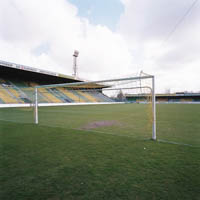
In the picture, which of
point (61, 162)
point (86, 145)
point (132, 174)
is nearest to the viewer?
point (132, 174)

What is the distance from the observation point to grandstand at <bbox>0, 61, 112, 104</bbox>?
68.3ft

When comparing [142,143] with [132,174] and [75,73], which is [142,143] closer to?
[132,174]

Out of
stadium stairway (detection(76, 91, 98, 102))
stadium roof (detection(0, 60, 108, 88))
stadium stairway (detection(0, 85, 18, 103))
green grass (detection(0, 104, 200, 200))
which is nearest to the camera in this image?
green grass (detection(0, 104, 200, 200))

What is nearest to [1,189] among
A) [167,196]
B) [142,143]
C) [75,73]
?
[167,196]

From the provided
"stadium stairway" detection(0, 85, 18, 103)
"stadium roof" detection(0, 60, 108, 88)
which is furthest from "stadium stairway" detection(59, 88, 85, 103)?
"stadium stairway" detection(0, 85, 18, 103)

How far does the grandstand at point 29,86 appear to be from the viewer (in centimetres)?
2083

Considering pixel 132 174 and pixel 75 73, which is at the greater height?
pixel 75 73

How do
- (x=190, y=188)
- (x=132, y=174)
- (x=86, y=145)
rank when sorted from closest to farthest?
(x=190, y=188) → (x=132, y=174) → (x=86, y=145)

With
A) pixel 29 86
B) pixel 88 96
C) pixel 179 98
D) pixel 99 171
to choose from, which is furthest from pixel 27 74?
pixel 179 98

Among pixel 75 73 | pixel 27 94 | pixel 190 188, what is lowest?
pixel 190 188

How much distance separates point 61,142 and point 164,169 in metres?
2.79

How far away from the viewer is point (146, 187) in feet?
6.07

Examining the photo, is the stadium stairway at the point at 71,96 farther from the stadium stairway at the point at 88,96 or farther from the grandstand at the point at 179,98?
the grandstand at the point at 179,98

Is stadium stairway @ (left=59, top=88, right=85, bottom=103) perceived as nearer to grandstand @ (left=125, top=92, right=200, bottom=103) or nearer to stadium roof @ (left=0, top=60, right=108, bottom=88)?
stadium roof @ (left=0, top=60, right=108, bottom=88)
